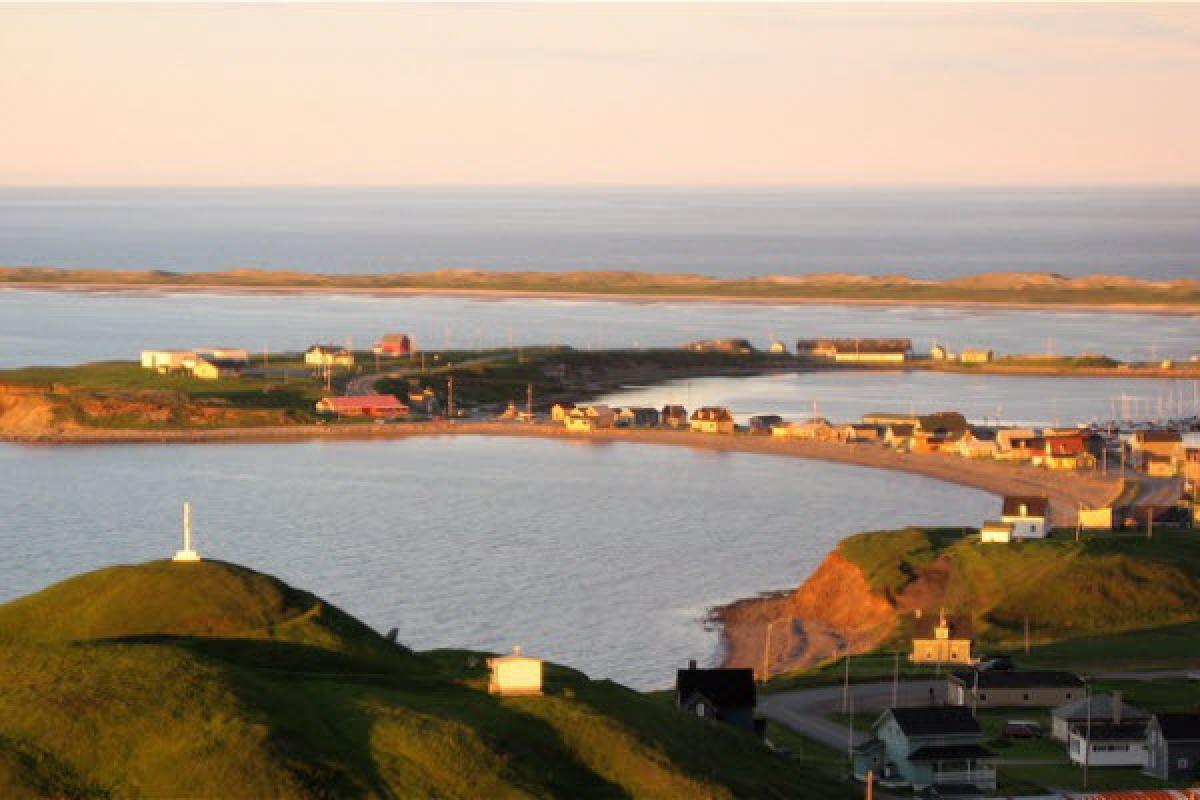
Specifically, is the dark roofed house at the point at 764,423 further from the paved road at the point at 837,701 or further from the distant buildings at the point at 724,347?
the paved road at the point at 837,701

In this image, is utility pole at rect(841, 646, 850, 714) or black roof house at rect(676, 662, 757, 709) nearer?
black roof house at rect(676, 662, 757, 709)

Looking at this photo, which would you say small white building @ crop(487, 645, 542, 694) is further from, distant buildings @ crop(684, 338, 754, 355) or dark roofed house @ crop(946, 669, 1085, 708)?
distant buildings @ crop(684, 338, 754, 355)

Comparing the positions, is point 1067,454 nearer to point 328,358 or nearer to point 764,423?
point 764,423

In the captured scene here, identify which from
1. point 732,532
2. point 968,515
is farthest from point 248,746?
point 968,515

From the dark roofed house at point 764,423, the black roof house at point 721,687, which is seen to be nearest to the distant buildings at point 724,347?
the dark roofed house at point 764,423

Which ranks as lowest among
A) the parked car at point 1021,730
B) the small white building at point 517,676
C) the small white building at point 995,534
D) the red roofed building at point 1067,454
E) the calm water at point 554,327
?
the parked car at point 1021,730

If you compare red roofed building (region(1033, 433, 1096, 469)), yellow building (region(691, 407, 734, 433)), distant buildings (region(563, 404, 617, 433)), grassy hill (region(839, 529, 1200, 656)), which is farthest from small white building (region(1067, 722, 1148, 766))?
distant buildings (region(563, 404, 617, 433))

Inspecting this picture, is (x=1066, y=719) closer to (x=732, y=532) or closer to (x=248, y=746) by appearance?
(x=248, y=746)
